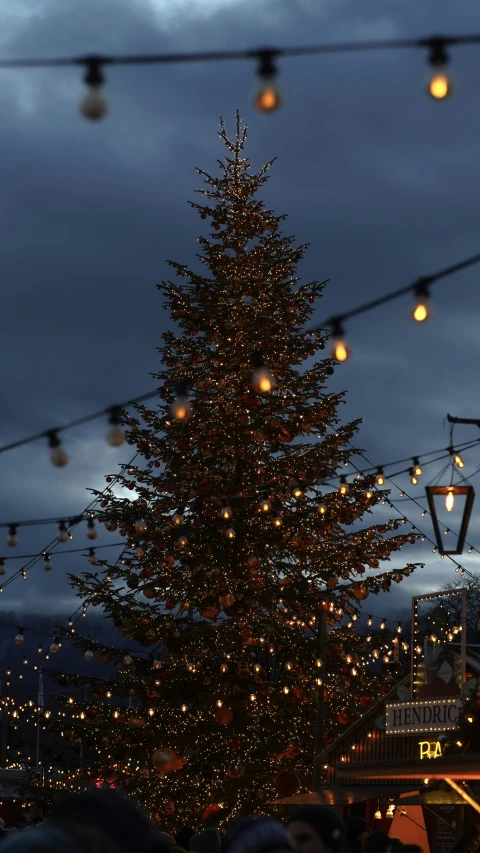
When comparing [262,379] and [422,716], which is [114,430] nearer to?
[262,379]

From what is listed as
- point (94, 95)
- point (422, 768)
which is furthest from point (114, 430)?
point (422, 768)

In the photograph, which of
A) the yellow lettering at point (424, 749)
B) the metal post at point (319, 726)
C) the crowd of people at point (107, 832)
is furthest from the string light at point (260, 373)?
the metal post at point (319, 726)

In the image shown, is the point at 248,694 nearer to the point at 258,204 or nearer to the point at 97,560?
the point at 97,560

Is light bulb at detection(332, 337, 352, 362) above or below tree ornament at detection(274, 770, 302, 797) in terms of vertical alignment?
above

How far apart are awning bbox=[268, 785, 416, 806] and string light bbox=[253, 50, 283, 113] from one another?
11570mm

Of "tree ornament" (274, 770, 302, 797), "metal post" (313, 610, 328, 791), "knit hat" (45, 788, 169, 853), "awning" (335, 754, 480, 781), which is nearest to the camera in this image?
"knit hat" (45, 788, 169, 853)

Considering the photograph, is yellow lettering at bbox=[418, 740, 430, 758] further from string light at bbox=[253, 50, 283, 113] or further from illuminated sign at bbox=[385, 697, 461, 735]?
string light at bbox=[253, 50, 283, 113]

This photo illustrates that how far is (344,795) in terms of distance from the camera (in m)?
15.4

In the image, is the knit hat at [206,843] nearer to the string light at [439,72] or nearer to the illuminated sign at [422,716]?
the string light at [439,72]

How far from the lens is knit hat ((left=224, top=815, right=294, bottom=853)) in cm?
348

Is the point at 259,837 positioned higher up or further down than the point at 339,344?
further down

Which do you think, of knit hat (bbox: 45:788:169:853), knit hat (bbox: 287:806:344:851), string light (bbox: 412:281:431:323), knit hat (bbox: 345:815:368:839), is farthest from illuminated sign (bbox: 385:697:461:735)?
knit hat (bbox: 45:788:169:853)

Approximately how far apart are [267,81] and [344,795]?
40.5 feet

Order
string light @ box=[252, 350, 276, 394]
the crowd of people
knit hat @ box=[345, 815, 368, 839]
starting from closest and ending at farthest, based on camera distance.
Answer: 1. the crowd of people
2. knit hat @ box=[345, 815, 368, 839]
3. string light @ box=[252, 350, 276, 394]
